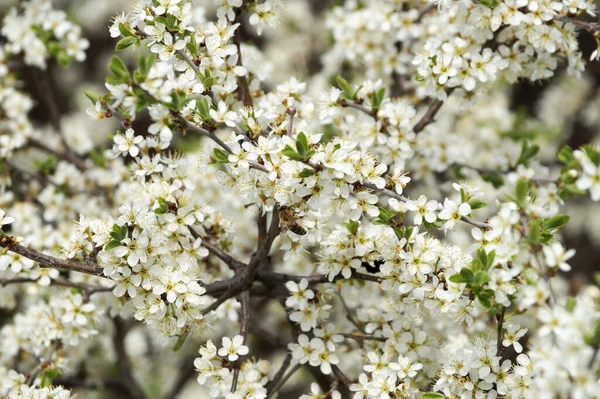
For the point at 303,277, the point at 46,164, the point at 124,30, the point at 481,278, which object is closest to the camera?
the point at 481,278

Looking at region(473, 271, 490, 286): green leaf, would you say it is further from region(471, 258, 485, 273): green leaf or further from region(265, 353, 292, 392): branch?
region(265, 353, 292, 392): branch

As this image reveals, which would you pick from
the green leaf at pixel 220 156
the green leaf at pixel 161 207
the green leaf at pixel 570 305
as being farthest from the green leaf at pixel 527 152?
the green leaf at pixel 161 207

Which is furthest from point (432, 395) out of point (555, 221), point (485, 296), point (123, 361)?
point (123, 361)

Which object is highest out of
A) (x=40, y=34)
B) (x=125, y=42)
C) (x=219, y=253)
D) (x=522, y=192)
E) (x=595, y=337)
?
(x=40, y=34)

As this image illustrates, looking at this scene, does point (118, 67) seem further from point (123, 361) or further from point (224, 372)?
point (123, 361)

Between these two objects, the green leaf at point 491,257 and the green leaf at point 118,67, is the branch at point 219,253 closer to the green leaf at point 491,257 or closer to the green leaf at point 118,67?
the green leaf at point 118,67

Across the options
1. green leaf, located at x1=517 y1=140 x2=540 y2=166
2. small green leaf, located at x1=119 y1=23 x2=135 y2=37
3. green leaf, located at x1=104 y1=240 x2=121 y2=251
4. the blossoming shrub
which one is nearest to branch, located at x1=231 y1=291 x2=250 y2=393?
the blossoming shrub

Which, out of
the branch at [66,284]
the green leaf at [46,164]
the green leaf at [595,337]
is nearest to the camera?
the green leaf at [595,337]

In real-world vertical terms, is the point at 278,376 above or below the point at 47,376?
above
